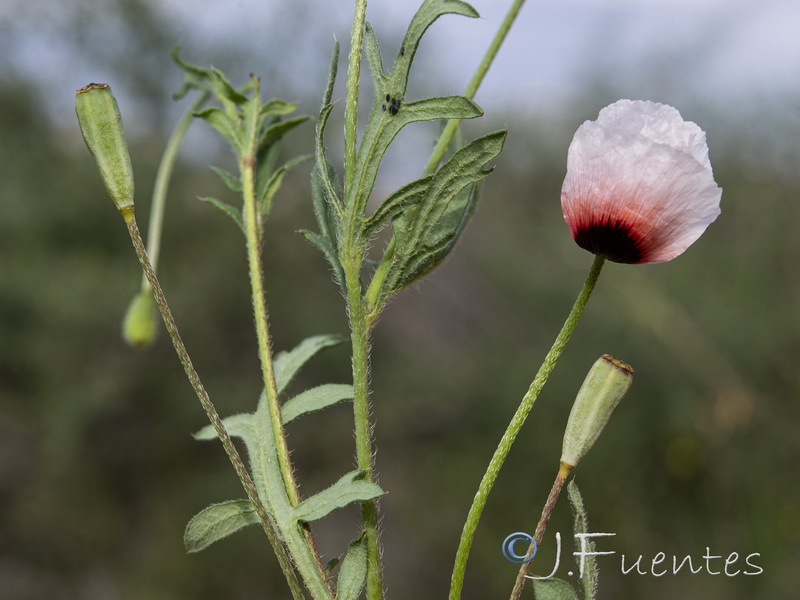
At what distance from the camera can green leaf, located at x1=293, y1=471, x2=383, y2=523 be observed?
44 centimetres

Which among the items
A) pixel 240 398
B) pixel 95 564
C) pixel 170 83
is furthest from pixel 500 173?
pixel 95 564

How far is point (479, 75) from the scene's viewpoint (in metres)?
0.53

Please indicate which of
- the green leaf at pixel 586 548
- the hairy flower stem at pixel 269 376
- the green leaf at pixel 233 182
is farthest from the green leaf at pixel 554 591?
the green leaf at pixel 233 182

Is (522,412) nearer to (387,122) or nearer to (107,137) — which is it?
(387,122)

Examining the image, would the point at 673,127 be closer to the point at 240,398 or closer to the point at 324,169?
the point at 324,169

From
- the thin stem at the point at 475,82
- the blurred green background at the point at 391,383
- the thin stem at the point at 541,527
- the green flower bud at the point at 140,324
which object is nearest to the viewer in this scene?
the thin stem at the point at 541,527

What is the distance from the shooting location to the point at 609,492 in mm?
4770

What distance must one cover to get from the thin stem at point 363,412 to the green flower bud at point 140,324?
1.11 feet

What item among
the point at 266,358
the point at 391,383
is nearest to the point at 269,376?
the point at 266,358

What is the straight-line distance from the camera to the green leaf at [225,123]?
1.97 feet

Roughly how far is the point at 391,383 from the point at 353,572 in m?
5.93

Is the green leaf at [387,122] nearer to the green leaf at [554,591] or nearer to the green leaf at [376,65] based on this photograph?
the green leaf at [376,65]

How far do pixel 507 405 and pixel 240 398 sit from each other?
208cm

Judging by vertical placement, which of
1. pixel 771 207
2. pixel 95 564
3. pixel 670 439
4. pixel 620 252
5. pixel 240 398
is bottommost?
pixel 95 564
